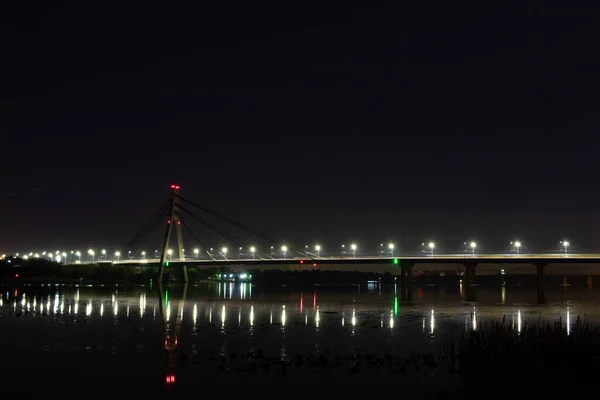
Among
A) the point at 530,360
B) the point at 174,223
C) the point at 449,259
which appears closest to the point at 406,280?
the point at 449,259

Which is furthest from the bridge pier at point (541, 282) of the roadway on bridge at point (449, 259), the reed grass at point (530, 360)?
the reed grass at point (530, 360)

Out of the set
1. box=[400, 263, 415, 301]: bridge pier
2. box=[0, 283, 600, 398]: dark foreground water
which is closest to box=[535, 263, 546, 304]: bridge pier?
box=[400, 263, 415, 301]: bridge pier

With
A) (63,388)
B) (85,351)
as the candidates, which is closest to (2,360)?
(85,351)

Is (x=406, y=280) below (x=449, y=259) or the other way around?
below

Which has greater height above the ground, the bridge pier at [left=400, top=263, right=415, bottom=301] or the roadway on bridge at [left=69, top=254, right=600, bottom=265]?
the roadway on bridge at [left=69, top=254, right=600, bottom=265]

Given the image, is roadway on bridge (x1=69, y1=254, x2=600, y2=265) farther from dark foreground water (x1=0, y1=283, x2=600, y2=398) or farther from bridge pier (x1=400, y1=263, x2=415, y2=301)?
dark foreground water (x1=0, y1=283, x2=600, y2=398)

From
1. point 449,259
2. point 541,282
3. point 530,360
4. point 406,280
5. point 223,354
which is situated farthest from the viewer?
point 406,280

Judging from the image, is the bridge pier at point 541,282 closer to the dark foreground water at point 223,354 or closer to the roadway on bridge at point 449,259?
the roadway on bridge at point 449,259

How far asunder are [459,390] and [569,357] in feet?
16.3

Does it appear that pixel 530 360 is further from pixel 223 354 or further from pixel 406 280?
pixel 406 280

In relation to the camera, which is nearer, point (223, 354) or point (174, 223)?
point (223, 354)

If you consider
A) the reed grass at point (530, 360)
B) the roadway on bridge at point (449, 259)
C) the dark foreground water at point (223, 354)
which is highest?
the roadway on bridge at point (449, 259)

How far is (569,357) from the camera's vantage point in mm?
22328

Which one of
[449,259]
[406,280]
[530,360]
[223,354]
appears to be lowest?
[223,354]
